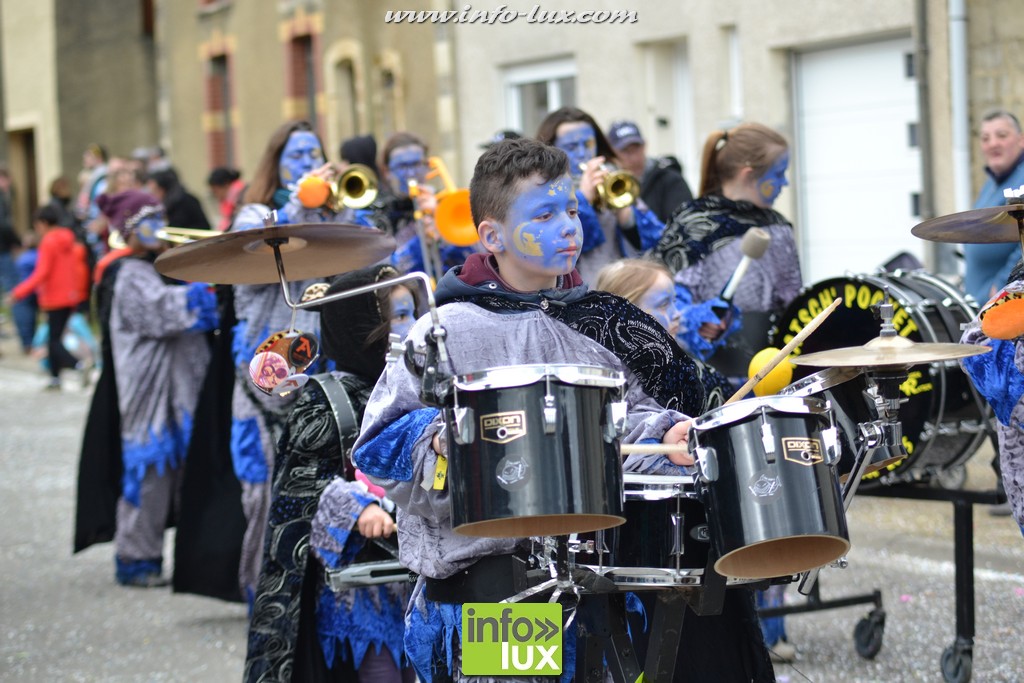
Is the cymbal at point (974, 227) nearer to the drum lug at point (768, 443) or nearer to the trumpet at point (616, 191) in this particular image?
the drum lug at point (768, 443)

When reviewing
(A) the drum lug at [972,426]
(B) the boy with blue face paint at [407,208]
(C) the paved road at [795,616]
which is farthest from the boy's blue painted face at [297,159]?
(A) the drum lug at [972,426]

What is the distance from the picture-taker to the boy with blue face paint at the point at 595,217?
616 centimetres

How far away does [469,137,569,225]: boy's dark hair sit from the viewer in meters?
3.14

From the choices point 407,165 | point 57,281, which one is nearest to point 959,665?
point 407,165

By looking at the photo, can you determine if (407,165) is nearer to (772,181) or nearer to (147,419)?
(147,419)

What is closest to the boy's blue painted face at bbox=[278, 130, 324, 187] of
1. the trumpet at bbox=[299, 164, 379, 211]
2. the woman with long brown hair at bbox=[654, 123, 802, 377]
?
the trumpet at bbox=[299, 164, 379, 211]

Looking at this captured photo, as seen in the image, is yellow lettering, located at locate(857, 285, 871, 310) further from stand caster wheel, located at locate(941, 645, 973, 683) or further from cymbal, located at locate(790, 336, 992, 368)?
cymbal, located at locate(790, 336, 992, 368)

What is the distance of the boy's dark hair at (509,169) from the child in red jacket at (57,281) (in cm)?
1301

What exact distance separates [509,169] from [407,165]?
4.09 meters

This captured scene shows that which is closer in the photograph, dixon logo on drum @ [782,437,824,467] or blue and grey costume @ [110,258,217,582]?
dixon logo on drum @ [782,437,824,467]

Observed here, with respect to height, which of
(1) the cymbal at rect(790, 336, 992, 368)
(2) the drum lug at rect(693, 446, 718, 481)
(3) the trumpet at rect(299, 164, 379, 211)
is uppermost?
(3) the trumpet at rect(299, 164, 379, 211)

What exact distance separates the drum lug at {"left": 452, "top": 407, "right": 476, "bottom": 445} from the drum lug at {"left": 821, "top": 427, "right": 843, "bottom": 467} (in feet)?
2.37

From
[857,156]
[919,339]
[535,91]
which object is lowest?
[919,339]

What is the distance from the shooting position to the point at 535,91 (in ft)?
47.2
